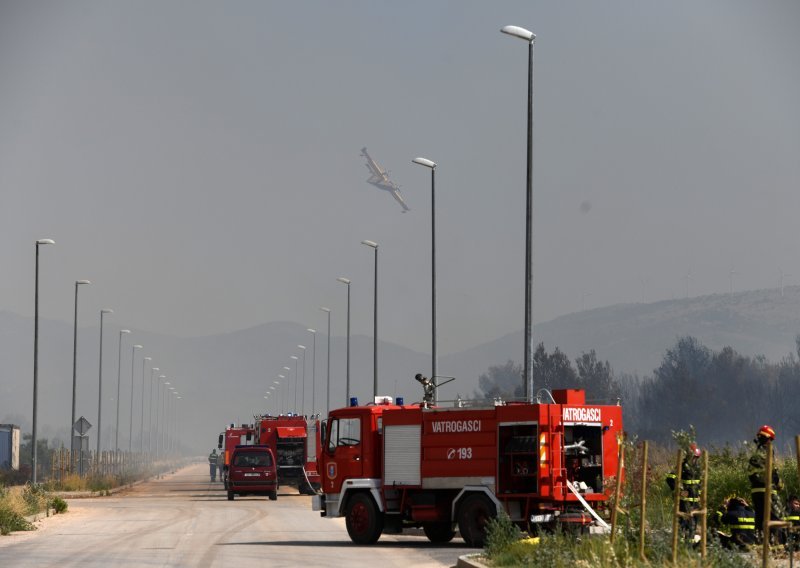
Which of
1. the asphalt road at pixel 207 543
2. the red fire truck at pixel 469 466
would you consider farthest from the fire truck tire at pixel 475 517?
the asphalt road at pixel 207 543

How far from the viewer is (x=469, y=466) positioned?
25.6 m

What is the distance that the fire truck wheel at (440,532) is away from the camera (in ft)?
89.7

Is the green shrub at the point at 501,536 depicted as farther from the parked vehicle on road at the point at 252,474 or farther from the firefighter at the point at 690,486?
the parked vehicle on road at the point at 252,474

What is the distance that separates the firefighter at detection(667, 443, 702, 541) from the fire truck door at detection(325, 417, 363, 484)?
7.96 meters

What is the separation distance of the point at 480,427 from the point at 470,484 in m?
0.98

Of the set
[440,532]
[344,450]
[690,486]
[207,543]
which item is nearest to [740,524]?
[690,486]

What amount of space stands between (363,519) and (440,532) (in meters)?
1.48

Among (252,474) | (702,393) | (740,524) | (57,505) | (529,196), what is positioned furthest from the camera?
(702,393)

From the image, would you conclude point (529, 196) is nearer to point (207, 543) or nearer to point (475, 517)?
point (475, 517)

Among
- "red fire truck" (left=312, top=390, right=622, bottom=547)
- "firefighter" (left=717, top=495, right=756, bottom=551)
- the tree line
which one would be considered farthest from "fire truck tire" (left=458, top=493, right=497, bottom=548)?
the tree line

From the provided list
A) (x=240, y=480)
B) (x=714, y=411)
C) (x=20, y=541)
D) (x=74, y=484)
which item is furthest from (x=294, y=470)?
(x=714, y=411)

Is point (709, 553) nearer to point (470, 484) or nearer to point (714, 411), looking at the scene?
point (470, 484)

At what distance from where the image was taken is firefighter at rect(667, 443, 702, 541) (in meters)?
17.3

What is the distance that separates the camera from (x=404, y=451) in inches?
1048
